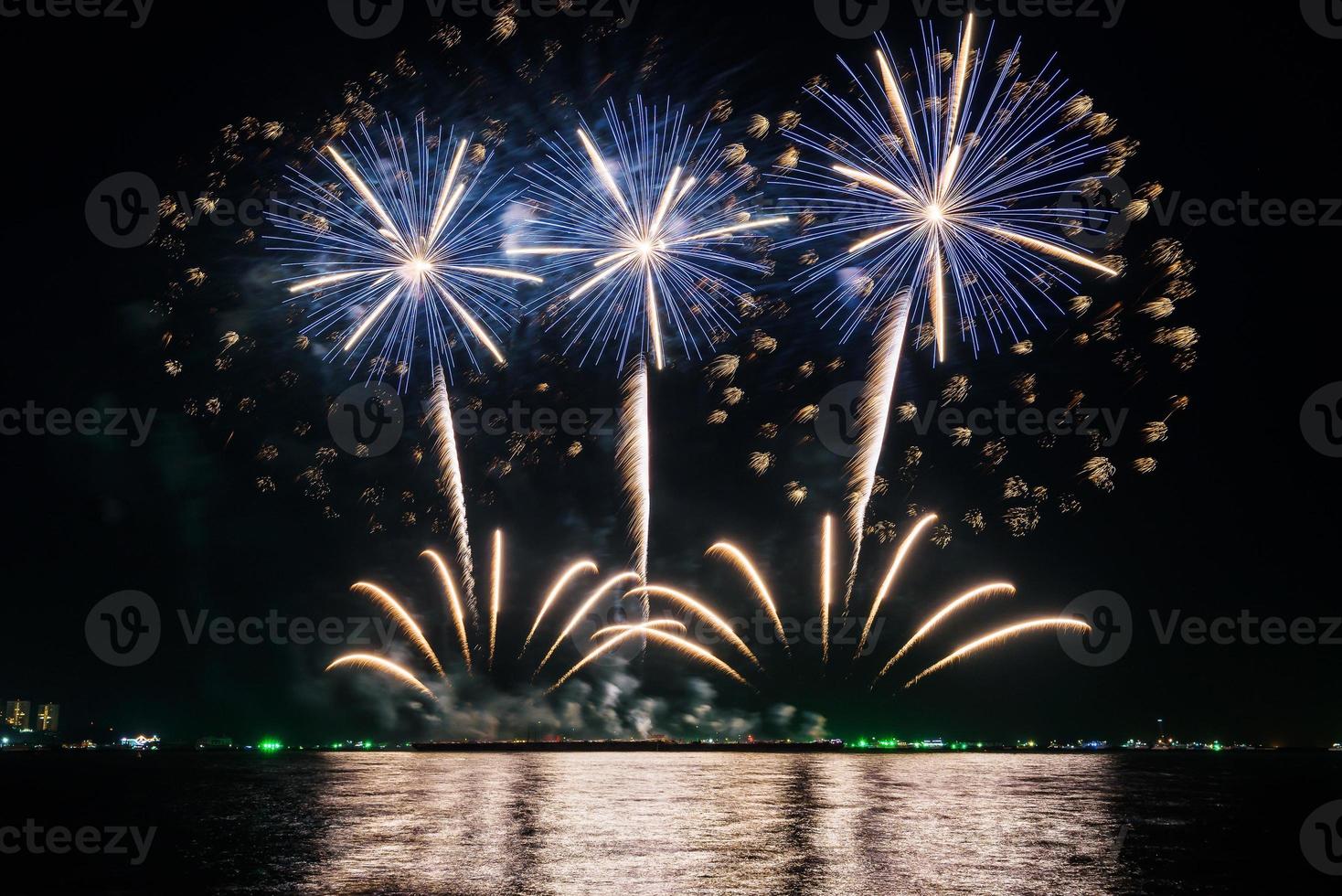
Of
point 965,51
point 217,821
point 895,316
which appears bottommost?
point 217,821

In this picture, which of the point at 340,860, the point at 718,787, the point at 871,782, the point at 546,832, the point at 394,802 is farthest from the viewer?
the point at 871,782

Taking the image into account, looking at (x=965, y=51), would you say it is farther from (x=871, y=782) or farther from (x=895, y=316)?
(x=871, y=782)

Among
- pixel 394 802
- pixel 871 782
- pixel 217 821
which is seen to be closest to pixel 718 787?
pixel 871 782

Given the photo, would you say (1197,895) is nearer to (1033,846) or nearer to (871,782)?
(1033,846)

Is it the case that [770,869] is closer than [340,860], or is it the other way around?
[770,869]

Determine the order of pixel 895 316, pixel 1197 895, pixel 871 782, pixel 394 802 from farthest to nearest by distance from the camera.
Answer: pixel 871 782 < pixel 394 802 < pixel 895 316 < pixel 1197 895

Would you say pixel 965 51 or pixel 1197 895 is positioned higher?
pixel 965 51

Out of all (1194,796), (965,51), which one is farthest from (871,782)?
(965,51)
